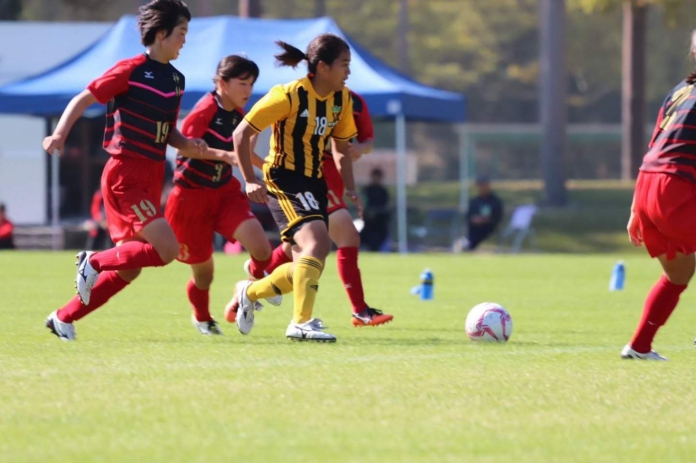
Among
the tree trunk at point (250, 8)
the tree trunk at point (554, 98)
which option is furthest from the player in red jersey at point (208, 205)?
the tree trunk at point (554, 98)

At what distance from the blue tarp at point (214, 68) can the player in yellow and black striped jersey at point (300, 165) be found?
1227cm

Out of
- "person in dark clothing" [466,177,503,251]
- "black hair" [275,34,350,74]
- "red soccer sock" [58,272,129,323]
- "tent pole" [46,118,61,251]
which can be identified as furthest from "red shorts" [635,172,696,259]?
"person in dark clothing" [466,177,503,251]

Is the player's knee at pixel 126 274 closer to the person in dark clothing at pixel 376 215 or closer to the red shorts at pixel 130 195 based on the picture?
the red shorts at pixel 130 195

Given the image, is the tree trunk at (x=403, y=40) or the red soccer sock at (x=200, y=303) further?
the tree trunk at (x=403, y=40)

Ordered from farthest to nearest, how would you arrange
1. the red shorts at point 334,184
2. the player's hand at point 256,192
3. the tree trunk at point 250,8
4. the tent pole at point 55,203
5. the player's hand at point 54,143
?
the tree trunk at point 250,8, the tent pole at point 55,203, the red shorts at point 334,184, the player's hand at point 256,192, the player's hand at point 54,143

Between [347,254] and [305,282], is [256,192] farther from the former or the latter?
[347,254]

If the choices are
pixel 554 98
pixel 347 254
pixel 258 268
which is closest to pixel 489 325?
pixel 347 254

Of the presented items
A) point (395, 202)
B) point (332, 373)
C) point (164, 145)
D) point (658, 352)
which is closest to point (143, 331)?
point (164, 145)

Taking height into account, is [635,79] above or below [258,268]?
above

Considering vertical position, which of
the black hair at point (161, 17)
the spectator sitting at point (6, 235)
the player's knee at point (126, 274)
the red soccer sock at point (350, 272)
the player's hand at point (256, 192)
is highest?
the black hair at point (161, 17)

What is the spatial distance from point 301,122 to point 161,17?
3.53ft

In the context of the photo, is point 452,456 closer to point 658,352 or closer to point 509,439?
point 509,439

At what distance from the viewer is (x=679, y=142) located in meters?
6.86

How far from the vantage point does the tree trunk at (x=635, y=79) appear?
34.8m
